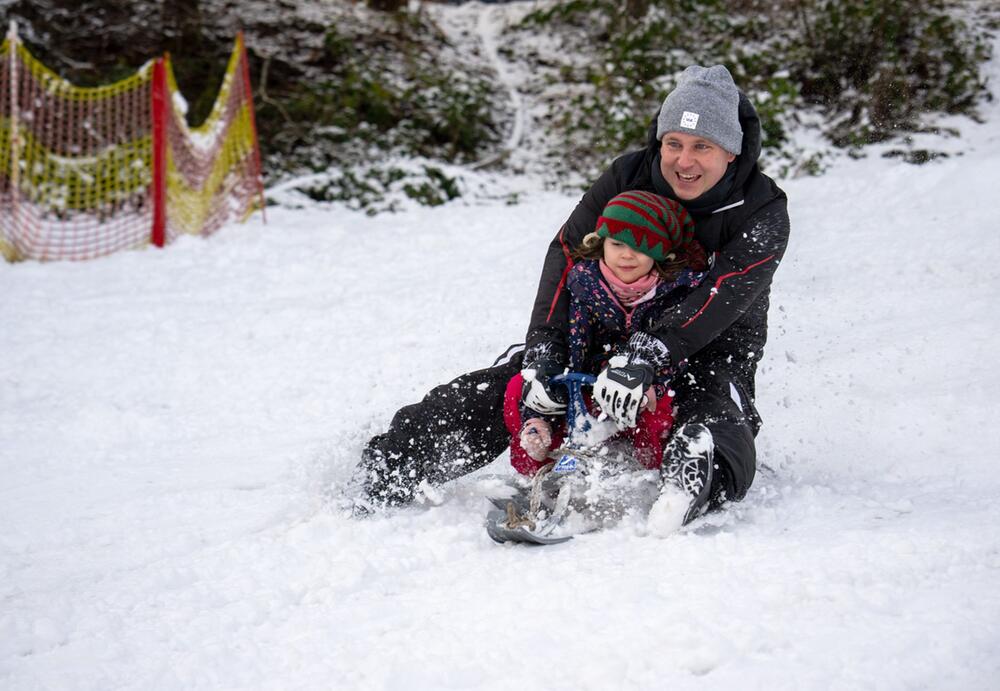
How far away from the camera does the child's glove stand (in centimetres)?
279

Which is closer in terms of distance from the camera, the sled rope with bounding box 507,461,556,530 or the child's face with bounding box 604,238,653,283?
the sled rope with bounding box 507,461,556,530

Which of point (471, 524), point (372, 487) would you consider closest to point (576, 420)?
point (471, 524)

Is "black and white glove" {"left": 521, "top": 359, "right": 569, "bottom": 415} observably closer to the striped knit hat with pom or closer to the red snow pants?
the red snow pants

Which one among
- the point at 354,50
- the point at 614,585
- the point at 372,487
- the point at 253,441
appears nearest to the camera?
the point at 614,585

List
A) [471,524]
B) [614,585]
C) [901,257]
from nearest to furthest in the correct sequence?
[614,585], [471,524], [901,257]

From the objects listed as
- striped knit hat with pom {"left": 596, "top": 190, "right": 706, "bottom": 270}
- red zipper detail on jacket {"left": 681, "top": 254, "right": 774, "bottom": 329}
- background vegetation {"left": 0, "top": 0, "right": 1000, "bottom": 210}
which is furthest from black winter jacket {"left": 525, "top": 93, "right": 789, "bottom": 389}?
background vegetation {"left": 0, "top": 0, "right": 1000, "bottom": 210}

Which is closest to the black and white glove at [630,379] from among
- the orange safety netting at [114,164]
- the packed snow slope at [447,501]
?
the packed snow slope at [447,501]

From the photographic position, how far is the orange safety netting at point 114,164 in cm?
733

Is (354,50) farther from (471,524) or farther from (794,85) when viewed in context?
(471,524)

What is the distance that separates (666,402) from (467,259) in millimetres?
3934

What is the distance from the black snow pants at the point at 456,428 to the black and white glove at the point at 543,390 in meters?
0.22

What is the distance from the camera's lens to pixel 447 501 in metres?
2.94

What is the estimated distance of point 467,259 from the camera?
21.4 ft

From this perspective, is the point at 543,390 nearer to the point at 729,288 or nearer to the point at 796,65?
the point at 729,288
